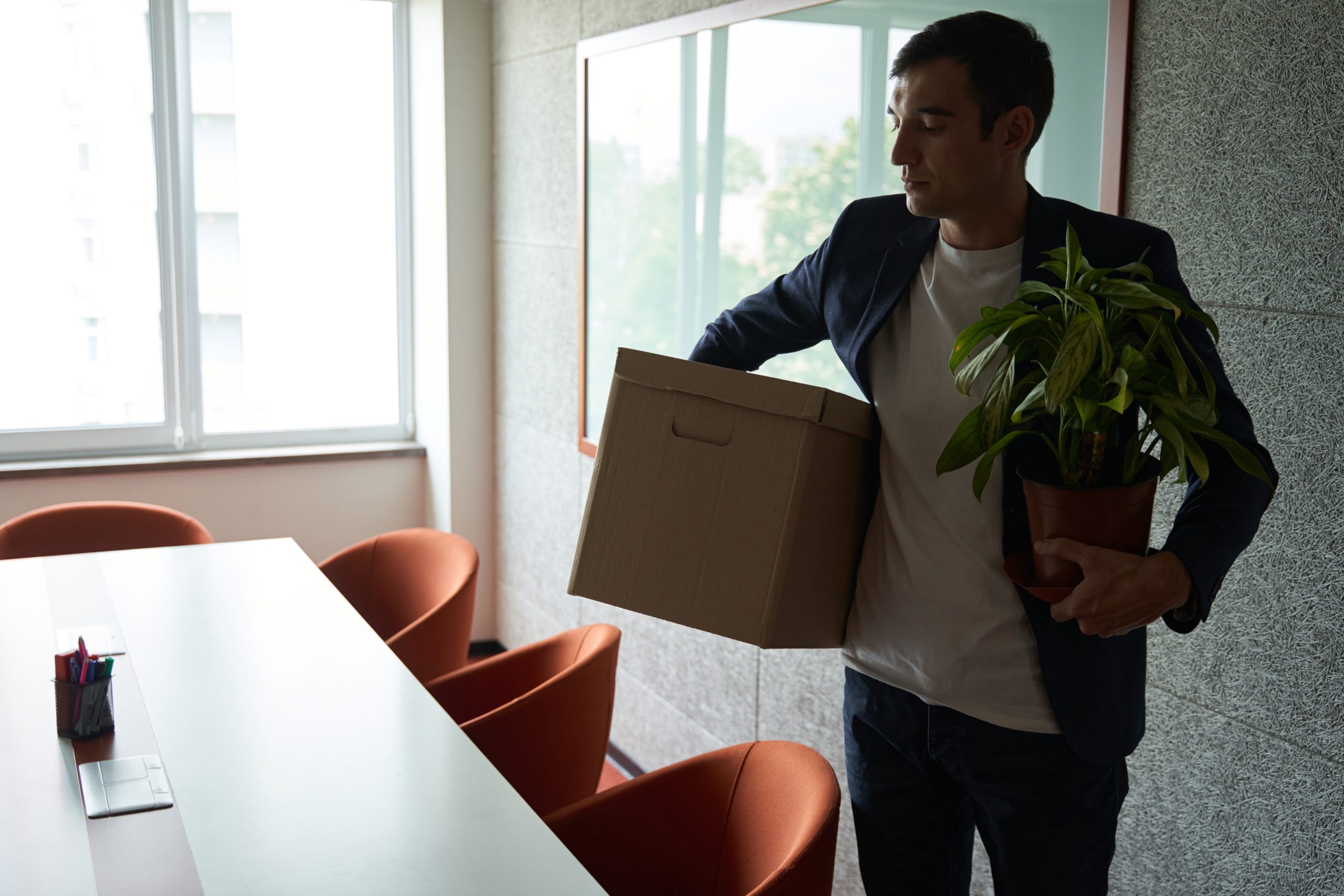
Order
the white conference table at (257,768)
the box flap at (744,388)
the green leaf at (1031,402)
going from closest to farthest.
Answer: the green leaf at (1031,402) → the white conference table at (257,768) → the box flap at (744,388)

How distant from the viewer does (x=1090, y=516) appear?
127 cm

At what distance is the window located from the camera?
4230 millimetres

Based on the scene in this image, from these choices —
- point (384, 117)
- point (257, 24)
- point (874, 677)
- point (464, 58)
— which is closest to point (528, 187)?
point (464, 58)

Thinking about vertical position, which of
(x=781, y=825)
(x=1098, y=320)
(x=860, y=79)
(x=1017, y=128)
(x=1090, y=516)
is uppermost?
(x=860, y=79)

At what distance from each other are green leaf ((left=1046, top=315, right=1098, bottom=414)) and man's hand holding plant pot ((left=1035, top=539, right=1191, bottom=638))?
183 mm

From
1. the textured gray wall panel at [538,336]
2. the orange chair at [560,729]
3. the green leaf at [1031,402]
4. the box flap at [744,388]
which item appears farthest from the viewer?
the textured gray wall panel at [538,336]

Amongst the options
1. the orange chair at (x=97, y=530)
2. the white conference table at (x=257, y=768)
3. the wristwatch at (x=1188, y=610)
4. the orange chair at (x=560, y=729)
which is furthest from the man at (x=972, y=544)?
the orange chair at (x=97, y=530)

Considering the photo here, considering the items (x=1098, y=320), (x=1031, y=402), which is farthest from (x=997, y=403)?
(x=1098, y=320)

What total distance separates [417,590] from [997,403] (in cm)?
207

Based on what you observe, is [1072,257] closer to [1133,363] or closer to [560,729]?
[1133,363]

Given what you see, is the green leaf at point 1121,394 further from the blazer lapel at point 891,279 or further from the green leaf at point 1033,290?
the blazer lapel at point 891,279

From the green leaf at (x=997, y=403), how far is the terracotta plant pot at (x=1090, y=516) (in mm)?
76

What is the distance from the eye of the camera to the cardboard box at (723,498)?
154 centimetres

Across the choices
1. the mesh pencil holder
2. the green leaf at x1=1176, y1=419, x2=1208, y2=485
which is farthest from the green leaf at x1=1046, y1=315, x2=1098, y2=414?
the mesh pencil holder
